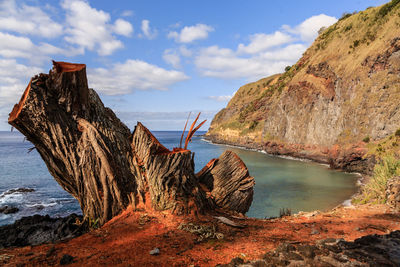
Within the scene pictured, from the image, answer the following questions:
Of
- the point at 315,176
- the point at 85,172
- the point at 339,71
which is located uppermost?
the point at 339,71

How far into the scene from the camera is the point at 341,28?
4200cm

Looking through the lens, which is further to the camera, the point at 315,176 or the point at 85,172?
the point at 315,176

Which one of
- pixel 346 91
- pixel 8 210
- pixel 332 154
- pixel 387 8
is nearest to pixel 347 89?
pixel 346 91

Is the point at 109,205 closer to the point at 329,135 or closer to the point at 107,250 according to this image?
the point at 107,250

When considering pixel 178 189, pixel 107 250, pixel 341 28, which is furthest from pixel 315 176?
pixel 341 28

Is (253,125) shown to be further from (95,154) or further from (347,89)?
(95,154)

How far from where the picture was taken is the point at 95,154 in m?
5.27

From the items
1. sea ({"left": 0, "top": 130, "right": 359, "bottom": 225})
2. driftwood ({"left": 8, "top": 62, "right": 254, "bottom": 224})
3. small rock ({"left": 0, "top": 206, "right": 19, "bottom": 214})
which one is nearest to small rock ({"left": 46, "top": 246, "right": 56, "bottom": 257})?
driftwood ({"left": 8, "top": 62, "right": 254, "bottom": 224})

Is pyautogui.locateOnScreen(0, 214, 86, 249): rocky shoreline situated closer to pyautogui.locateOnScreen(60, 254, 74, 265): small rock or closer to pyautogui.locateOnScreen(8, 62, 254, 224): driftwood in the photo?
pyautogui.locateOnScreen(8, 62, 254, 224): driftwood

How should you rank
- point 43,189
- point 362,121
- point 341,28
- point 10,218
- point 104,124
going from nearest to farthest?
point 104,124
point 10,218
point 43,189
point 362,121
point 341,28

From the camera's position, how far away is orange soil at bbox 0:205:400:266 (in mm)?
3453

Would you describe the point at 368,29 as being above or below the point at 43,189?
above

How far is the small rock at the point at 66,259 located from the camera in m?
3.38

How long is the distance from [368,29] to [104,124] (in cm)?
4185
